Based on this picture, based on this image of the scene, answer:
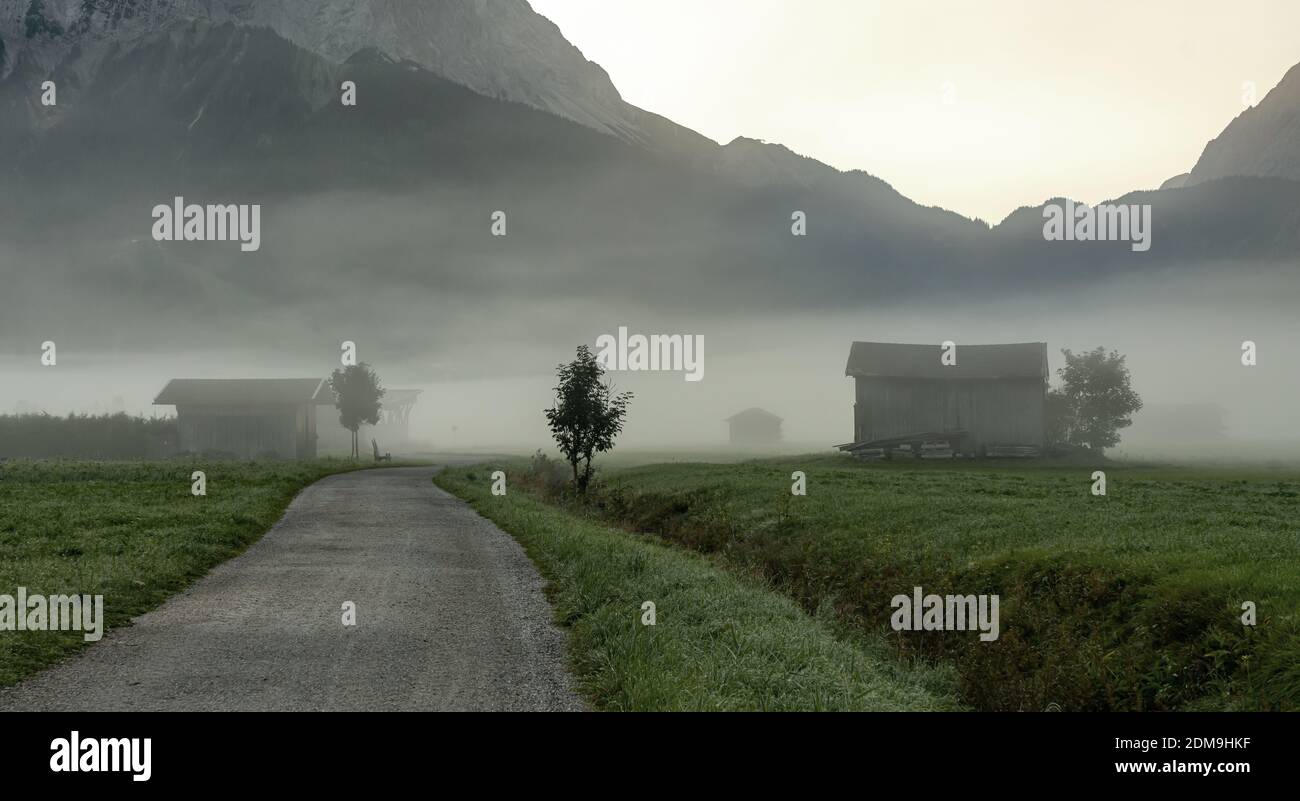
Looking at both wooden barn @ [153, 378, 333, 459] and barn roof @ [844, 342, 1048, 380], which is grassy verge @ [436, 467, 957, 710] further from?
wooden barn @ [153, 378, 333, 459]

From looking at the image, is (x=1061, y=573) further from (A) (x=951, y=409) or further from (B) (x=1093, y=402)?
(B) (x=1093, y=402)

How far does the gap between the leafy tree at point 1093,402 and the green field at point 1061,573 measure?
45.7m

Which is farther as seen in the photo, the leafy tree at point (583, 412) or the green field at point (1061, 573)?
the leafy tree at point (583, 412)

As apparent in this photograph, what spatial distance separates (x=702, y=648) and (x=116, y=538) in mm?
15390

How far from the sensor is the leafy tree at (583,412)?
43.9 m

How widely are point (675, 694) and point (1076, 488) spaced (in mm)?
30691

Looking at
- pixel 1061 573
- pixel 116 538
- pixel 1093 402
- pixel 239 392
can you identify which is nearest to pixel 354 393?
pixel 239 392

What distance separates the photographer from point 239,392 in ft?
283

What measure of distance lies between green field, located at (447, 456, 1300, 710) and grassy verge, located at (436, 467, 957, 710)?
1534 mm

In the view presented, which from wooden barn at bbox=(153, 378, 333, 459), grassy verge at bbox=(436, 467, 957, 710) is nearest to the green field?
grassy verge at bbox=(436, 467, 957, 710)

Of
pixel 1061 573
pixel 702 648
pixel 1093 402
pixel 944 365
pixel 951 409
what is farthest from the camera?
pixel 1093 402

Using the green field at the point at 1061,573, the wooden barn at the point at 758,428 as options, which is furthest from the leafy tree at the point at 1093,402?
the wooden barn at the point at 758,428

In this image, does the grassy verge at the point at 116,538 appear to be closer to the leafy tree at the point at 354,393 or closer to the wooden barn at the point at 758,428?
the leafy tree at the point at 354,393
